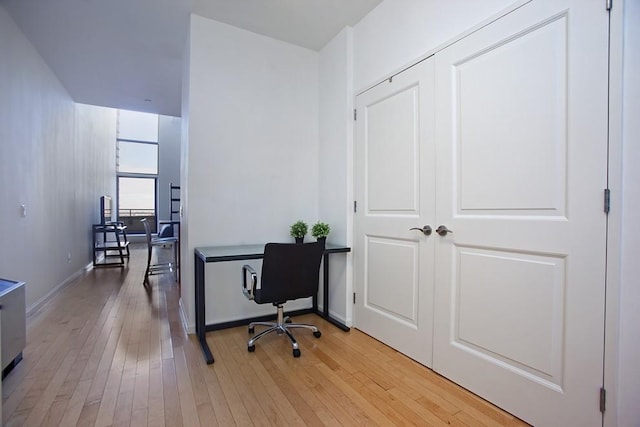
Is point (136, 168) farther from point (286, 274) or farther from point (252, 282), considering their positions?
point (286, 274)

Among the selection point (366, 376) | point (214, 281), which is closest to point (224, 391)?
point (366, 376)

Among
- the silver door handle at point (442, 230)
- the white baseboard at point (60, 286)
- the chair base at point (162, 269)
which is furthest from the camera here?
the chair base at point (162, 269)

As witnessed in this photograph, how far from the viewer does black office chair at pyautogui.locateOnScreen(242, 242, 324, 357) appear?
2213 mm

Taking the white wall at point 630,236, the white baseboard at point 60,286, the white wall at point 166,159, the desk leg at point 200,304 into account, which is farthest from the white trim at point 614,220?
the white wall at point 166,159

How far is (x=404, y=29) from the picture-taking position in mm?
2301

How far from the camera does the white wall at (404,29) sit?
1865mm

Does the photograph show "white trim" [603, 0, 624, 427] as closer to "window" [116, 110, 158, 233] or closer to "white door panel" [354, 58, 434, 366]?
"white door panel" [354, 58, 434, 366]

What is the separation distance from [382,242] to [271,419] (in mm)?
1485

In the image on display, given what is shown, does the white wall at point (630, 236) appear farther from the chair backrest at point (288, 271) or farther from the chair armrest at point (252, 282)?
the chair armrest at point (252, 282)

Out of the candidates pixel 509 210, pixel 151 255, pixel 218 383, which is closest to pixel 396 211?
pixel 509 210

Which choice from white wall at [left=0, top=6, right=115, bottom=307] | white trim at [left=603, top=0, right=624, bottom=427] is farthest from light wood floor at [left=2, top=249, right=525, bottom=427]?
white wall at [left=0, top=6, right=115, bottom=307]

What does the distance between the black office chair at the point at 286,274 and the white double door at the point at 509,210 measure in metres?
0.64

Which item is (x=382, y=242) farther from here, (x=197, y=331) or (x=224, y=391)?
(x=197, y=331)

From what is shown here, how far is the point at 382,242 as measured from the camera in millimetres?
2531
